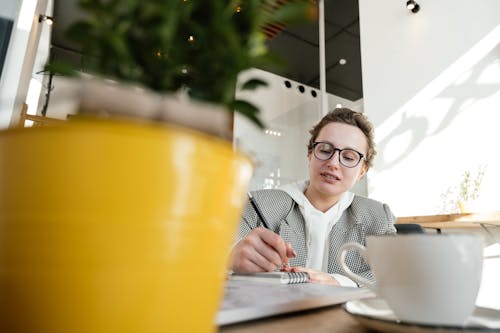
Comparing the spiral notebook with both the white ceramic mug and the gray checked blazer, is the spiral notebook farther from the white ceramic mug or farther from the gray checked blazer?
the gray checked blazer

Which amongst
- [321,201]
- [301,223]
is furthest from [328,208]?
Answer: [301,223]

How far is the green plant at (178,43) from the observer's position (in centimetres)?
23

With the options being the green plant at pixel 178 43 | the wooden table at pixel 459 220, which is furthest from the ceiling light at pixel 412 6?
the green plant at pixel 178 43

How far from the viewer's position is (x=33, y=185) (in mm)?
195

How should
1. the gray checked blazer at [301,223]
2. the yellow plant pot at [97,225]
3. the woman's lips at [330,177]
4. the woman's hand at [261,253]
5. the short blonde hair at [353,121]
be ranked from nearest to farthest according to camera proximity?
the yellow plant pot at [97,225], the woman's hand at [261,253], the gray checked blazer at [301,223], the woman's lips at [330,177], the short blonde hair at [353,121]

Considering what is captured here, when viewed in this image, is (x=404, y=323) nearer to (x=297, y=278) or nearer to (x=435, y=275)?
(x=435, y=275)

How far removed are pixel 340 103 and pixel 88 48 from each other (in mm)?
4175

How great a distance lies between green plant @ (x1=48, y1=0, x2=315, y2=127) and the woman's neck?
1.19m

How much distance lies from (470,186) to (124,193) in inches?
105

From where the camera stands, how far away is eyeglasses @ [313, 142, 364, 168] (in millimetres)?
1396

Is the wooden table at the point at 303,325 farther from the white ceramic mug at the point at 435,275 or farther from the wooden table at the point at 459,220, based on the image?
the wooden table at the point at 459,220

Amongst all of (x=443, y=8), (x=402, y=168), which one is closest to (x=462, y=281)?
(x=402, y=168)

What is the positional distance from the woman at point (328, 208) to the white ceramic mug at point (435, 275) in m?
0.82

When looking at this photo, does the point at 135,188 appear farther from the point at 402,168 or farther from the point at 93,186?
the point at 402,168
